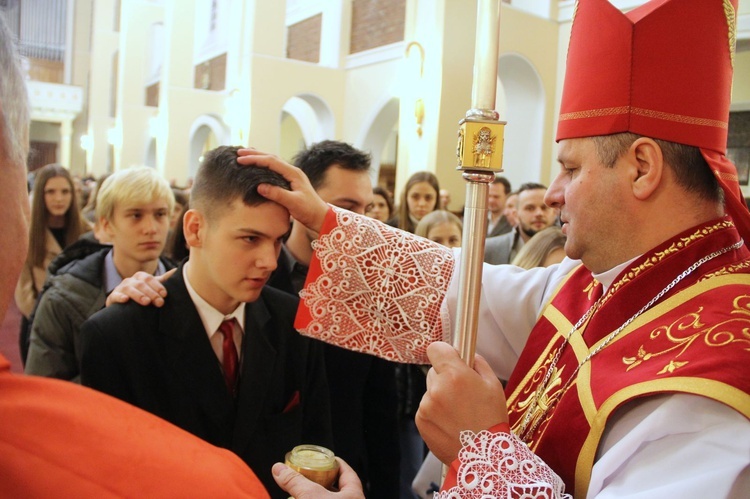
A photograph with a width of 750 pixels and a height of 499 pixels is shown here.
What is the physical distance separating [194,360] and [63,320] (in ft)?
3.46

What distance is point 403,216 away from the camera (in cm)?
470

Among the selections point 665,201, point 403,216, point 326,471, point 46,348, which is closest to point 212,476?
point 326,471

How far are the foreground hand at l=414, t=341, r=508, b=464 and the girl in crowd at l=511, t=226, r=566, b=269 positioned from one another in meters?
1.81

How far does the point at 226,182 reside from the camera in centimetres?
174

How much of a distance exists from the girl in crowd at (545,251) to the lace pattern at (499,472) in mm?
1863

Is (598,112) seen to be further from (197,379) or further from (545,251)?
(545,251)

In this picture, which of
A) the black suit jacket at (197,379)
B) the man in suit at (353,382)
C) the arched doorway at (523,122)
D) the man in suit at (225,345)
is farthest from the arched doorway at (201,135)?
the black suit jacket at (197,379)

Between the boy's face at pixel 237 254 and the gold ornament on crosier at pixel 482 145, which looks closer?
the gold ornament on crosier at pixel 482 145

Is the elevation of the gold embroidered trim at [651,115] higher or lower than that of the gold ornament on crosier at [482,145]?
higher

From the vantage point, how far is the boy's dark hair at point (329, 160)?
2.47 metres

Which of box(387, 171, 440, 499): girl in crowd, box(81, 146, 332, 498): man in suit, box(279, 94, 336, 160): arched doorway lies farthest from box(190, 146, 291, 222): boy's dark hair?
box(279, 94, 336, 160): arched doorway

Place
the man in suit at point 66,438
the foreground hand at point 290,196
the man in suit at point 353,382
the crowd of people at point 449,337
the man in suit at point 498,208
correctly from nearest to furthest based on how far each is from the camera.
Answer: the man in suit at point 66,438 → the crowd of people at point 449,337 → the foreground hand at point 290,196 → the man in suit at point 353,382 → the man in suit at point 498,208

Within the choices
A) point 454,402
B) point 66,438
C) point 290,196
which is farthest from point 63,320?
point 66,438

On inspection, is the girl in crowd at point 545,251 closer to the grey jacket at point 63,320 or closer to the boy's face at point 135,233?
the boy's face at point 135,233
